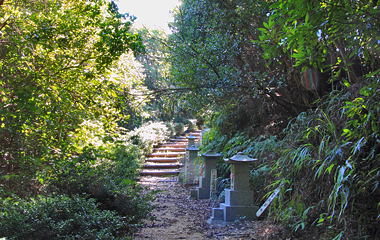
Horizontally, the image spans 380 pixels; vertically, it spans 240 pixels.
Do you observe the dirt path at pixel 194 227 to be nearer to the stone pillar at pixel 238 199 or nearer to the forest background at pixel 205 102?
the stone pillar at pixel 238 199

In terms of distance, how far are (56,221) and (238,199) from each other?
109 inches

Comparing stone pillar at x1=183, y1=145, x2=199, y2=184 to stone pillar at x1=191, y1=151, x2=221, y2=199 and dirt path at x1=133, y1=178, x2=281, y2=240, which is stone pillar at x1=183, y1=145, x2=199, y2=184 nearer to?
stone pillar at x1=191, y1=151, x2=221, y2=199

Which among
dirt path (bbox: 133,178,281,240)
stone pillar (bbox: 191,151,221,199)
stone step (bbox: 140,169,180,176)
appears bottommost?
dirt path (bbox: 133,178,281,240)

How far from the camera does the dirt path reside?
12.0 ft

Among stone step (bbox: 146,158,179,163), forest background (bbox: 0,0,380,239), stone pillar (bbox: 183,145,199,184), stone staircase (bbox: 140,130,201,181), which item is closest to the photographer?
forest background (bbox: 0,0,380,239)

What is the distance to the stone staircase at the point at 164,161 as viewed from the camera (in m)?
11.5

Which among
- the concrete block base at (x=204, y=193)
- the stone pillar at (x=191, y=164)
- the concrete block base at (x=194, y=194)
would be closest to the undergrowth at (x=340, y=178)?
the concrete block base at (x=204, y=193)

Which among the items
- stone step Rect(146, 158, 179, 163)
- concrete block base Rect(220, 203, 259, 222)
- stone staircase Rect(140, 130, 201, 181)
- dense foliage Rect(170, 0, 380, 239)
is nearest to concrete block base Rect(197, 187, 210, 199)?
dense foliage Rect(170, 0, 380, 239)

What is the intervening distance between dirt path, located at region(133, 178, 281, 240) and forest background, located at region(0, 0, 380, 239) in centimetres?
31

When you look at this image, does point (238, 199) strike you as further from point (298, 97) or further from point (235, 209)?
point (298, 97)

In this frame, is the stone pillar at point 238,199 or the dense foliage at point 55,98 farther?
the stone pillar at point 238,199

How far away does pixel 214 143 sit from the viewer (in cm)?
748

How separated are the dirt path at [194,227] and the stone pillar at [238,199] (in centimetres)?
16

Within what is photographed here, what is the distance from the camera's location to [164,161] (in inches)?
526
